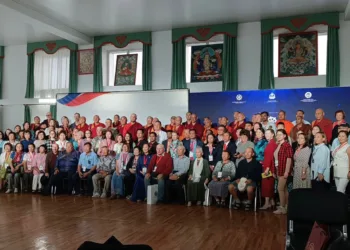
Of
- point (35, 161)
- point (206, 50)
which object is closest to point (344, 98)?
point (206, 50)

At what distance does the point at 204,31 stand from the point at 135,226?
265 inches

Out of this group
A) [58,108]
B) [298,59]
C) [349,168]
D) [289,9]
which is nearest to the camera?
[349,168]

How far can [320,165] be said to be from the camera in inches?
218

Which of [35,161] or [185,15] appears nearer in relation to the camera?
[35,161]

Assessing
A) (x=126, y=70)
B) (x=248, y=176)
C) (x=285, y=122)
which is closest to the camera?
(x=248, y=176)

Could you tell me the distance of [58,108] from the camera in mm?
10789

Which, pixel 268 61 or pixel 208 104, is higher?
pixel 268 61

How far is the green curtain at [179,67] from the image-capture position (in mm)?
10117

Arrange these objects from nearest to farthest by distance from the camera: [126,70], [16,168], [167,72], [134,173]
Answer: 1. [134,173]
2. [16,168]
3. [167,72]
4. [126,70]

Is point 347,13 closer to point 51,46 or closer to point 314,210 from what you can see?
point 314,210

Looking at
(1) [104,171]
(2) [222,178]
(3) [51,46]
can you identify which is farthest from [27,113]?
(2) [222,178]

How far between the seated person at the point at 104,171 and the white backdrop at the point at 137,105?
2.48 metres

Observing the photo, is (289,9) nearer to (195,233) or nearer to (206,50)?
(206,50)

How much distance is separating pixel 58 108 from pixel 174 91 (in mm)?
3781
